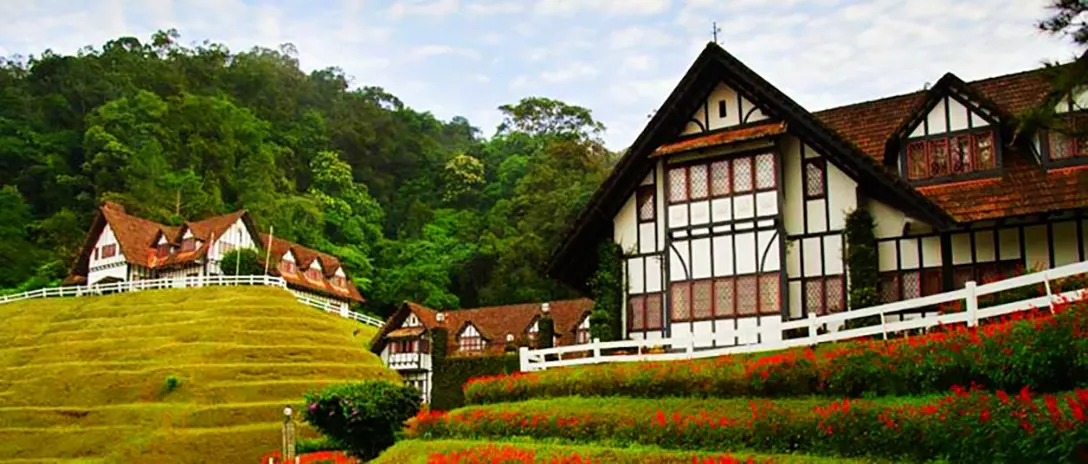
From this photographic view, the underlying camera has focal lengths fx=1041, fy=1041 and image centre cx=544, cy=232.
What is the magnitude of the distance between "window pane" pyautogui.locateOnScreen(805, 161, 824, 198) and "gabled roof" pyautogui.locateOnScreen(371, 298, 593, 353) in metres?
30.0

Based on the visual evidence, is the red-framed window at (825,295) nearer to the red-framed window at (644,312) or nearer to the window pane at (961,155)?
the window pane at (961,155)

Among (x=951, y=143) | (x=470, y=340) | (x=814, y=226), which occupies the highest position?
(x=951, y=143)

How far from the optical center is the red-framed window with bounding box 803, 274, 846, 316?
25.3 meters

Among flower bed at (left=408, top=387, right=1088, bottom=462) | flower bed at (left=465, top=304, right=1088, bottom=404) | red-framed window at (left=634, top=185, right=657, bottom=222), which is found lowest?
flower bed at (left=408, top=387, right=1088, bottom=462)

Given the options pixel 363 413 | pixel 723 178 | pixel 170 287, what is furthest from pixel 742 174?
pixel 170 287

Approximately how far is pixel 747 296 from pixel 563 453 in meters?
9.93

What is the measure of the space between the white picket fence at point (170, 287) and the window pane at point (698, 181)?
41.8 metres

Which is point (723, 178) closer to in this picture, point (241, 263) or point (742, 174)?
point (742, 174)

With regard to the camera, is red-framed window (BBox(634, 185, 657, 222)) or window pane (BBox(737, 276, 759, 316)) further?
red-framed window (BBox(634, 185, 657, 222))

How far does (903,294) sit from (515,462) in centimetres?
1224

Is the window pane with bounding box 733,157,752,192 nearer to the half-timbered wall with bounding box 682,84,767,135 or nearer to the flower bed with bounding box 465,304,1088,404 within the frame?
the half-timbered wall with bounding box 682,84,767,135

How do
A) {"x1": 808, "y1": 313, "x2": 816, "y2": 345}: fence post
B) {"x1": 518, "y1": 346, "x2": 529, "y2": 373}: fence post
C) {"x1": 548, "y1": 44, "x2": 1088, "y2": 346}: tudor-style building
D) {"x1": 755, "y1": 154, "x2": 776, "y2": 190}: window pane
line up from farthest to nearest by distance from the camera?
{"x1": 755, "y1": 154, "x2": 776, "y2": 190}: window pane, {"x1": 518, "y1": 346, "x2": 529, "y2": 373}: fence post, {"x1": 548, "y1": 44, "x2": 1088, "y2": 346}: tudor-style building, {"x1": 808, "y1": 313, "x2": 816, "y2": 345}: fence post

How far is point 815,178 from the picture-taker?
2619cm

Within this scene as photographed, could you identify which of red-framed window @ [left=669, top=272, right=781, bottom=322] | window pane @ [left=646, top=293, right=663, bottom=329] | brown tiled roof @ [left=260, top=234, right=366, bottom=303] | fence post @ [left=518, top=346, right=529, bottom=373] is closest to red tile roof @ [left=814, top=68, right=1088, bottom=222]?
red-framed window @ [left=669, top=272, right=781, bottom=322]
